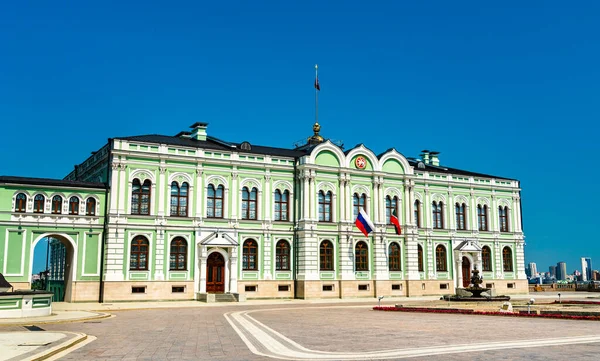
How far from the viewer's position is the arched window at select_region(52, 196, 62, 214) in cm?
4478

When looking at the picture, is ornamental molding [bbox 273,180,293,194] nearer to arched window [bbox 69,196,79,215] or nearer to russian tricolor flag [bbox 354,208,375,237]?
russian tricolor flag [bbox 354,208,375,237]

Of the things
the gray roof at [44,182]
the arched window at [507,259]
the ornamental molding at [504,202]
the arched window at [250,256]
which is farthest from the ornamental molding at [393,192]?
the gray roof at [44,182]

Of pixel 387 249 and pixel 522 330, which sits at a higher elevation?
pixel 387 249

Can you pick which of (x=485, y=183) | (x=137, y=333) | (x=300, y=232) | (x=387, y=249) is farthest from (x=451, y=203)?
(x=137, y=333)

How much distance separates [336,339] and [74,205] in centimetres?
3222

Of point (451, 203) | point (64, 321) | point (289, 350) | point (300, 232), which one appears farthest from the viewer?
point (451, 203)

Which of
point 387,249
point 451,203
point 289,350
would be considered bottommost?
point 289,350

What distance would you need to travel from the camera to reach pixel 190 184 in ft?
163

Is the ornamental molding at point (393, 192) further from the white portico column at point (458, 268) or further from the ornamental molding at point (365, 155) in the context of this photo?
the white portico column at point (458, 268)

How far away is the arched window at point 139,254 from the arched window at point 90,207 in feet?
12.2

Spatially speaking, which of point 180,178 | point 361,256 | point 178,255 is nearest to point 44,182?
point 180,178

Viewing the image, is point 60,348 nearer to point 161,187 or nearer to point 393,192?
point 161,187

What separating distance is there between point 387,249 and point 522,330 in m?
36.0

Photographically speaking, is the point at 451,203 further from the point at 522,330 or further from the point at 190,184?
the point at 522,330
